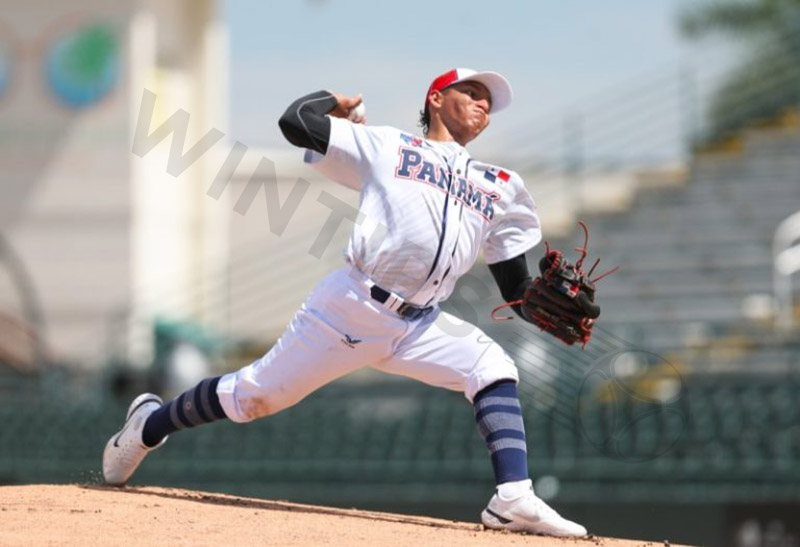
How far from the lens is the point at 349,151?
578 cm

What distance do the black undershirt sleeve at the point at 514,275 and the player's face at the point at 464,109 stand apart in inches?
20.9

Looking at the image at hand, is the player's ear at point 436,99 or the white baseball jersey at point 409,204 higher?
the player's ear at point 436,99

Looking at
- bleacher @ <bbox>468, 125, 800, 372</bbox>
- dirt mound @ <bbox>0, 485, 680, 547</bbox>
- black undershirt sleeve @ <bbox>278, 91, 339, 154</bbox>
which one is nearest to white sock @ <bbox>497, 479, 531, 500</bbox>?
dirt mound @ <bbox>0, 485, 680, 547</bbox>

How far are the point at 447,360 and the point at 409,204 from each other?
0.62 m

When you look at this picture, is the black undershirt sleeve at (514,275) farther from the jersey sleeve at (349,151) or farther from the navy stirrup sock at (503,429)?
the jersey sleeve at (349,151)

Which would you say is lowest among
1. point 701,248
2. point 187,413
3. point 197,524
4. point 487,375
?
point 197,524

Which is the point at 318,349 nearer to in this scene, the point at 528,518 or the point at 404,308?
the point at 404,308

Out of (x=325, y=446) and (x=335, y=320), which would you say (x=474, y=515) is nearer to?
(x=325, y=446)

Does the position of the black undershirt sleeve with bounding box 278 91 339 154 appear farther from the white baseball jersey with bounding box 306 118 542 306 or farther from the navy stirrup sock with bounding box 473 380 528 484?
the navy stirrup sock with bounding box 473 380 528 484

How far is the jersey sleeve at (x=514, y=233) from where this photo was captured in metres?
6.15

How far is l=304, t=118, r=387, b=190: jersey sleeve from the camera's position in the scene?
5.77 m

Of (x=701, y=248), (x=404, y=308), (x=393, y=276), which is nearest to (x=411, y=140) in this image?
(x=393, y=276)

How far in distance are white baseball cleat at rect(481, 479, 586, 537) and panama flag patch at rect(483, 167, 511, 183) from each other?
1.18m

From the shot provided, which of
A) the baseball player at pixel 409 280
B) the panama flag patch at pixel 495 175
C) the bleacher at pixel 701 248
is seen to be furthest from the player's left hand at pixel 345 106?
the bleacher at pixel 701 248
